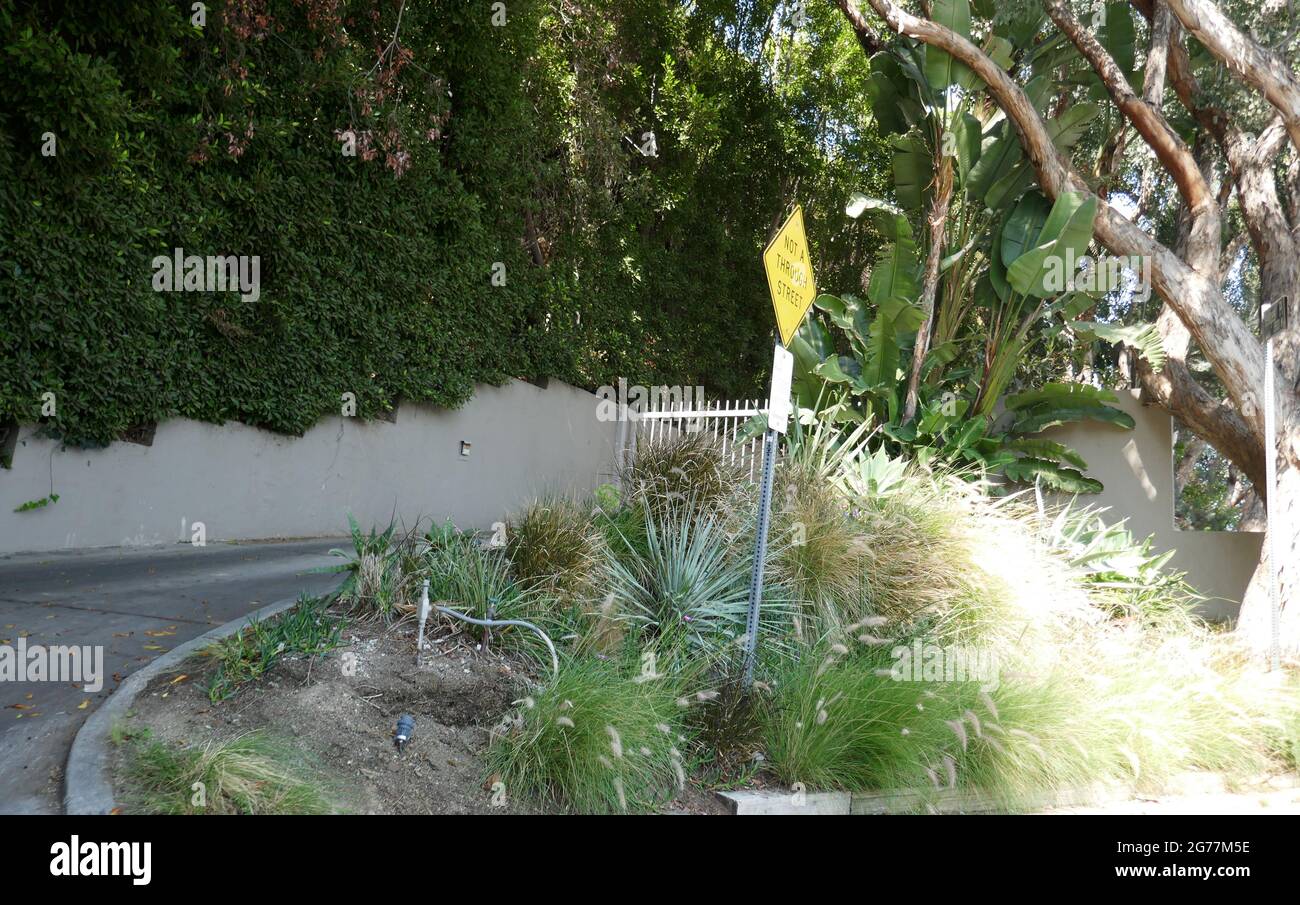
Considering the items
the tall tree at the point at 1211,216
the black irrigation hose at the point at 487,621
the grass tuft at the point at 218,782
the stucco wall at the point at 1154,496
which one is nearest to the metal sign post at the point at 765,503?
the black irrigation hose at the point at 487,621

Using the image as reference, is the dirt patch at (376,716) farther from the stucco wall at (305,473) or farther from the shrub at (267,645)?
the stucco wall at (305,473)

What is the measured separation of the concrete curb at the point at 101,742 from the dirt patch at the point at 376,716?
55 mm

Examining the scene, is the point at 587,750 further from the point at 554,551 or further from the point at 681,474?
the point at 681,474

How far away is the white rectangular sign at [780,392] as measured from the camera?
19.1 feet

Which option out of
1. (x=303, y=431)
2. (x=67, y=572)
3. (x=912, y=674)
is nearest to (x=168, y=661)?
(x=67, y=572)

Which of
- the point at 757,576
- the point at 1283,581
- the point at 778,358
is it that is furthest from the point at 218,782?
the point at 1283,581

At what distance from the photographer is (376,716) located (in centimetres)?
499

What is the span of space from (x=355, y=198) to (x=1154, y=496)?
11.0 metres

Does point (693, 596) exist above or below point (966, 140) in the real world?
below

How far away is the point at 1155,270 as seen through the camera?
37.0 feet

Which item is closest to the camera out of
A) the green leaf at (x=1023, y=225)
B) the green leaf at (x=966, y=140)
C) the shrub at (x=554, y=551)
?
the shrub at (x=554, y=551)

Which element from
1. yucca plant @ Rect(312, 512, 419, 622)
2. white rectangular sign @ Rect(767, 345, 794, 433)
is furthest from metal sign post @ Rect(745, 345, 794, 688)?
yucca plant @ Rect(312, 512, 419, 622)
